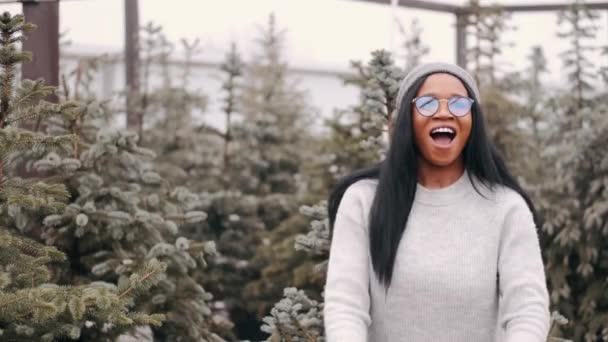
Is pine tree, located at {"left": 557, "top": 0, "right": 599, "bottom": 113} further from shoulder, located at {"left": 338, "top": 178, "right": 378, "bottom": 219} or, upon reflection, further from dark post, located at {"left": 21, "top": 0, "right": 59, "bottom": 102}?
shoulder, located at {"left": 338, "top": 178, "right": 378, "bottom": 219}


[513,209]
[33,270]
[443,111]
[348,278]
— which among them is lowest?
[33,270]

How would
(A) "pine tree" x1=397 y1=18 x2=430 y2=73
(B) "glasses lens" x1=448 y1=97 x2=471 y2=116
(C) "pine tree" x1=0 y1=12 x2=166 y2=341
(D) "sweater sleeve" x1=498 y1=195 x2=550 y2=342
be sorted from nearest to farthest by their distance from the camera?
(D) "sweater sleeve" x1=498 y1=195 x2=550 y2=342
(B) "glasses lens" x1=448 y1=97 x2=471 y2=116
(C) "pine tree" x1=0 y1=12 x2=166 y2=341
(A) "pine tree" x1=397 y1=18 x2=430 y2=73

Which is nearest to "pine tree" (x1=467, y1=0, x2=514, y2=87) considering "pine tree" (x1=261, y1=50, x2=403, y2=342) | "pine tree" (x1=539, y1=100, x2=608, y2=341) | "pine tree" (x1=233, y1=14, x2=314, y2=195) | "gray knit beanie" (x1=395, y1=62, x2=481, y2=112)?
"pine tree" (x1=233, y1=14, x2=314, y2=195)

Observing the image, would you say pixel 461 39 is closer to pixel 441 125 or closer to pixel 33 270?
pixel 33 270

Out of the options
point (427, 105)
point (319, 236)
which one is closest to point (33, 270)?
point (319, 236)

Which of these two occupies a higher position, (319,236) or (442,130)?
(442,130)

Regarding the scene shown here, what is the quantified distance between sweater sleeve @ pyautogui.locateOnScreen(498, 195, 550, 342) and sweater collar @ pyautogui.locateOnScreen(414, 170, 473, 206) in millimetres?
123

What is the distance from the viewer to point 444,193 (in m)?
2.77

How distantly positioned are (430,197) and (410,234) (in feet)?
0.37

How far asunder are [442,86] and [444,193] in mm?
255

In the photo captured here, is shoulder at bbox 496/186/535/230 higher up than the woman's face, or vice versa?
the woman's face

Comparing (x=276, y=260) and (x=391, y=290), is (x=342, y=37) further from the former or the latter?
(x=391, y=290)

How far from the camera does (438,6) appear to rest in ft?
26.6

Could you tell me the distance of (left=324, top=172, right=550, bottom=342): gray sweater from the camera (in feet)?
8.61
